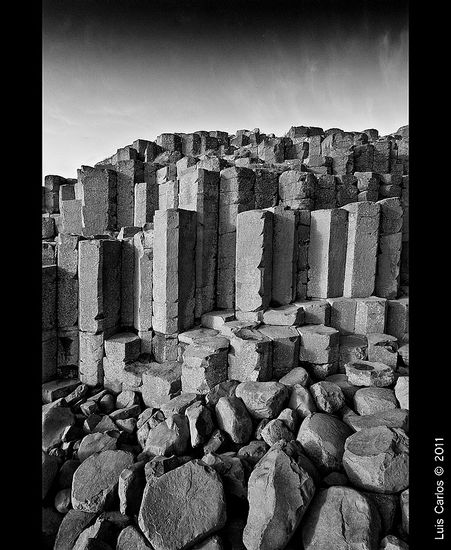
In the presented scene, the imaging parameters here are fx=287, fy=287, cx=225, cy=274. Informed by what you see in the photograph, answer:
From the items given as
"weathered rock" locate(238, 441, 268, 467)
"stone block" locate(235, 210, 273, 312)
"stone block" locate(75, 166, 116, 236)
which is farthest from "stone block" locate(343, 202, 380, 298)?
"stone block" locate(75, 166, 116, 236)

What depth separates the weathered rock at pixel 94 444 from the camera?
323 cm

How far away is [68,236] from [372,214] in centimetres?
518

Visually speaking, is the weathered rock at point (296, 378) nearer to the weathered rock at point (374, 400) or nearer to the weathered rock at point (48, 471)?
the weathered rock at point (374, 400)

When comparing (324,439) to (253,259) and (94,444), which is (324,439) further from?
(253,259)

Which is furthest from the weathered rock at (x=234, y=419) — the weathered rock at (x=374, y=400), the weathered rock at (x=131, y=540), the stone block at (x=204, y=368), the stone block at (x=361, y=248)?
the stone block at (x=361, y=248)

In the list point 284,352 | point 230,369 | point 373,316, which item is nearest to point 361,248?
point 373,316

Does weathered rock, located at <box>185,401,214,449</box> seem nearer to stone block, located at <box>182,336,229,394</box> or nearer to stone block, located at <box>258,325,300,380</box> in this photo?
stone block, located at <box>182,336,229,394</box>

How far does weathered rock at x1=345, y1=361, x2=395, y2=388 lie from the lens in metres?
3.69

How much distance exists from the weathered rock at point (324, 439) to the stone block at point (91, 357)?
10.8 ft

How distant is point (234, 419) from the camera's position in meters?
3.21

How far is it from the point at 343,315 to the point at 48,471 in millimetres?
4488

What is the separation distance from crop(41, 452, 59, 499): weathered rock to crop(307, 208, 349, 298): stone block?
4.35 m
